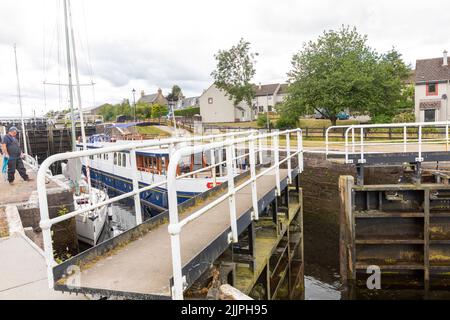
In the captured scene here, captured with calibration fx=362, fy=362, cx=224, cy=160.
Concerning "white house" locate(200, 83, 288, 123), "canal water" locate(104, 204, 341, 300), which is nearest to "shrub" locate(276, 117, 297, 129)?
"white house" locate(200, 83, 288, 123)

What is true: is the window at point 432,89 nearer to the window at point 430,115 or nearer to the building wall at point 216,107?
the window at point 430,115

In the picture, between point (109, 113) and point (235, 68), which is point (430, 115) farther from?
point (109, 113)

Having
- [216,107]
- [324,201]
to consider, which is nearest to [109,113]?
[216,107]

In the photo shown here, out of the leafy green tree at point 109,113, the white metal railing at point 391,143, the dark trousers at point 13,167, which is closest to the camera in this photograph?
the white metal railing at point 391,143

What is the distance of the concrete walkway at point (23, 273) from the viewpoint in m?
4.71

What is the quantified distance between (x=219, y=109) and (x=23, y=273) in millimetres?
57484

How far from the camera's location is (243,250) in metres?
6.93

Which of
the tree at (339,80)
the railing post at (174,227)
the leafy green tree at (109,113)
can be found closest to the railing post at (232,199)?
the railing post at (174,227)

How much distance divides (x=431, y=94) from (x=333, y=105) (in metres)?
16.4

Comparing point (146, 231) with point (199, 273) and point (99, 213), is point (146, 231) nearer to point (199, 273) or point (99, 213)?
point (199, 273)

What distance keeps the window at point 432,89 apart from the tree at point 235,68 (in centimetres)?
2256

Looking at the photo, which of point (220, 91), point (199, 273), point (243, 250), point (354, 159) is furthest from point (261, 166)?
point (220, 91)

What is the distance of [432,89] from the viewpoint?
39.6m

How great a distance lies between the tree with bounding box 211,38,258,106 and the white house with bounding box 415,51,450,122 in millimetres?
21859
